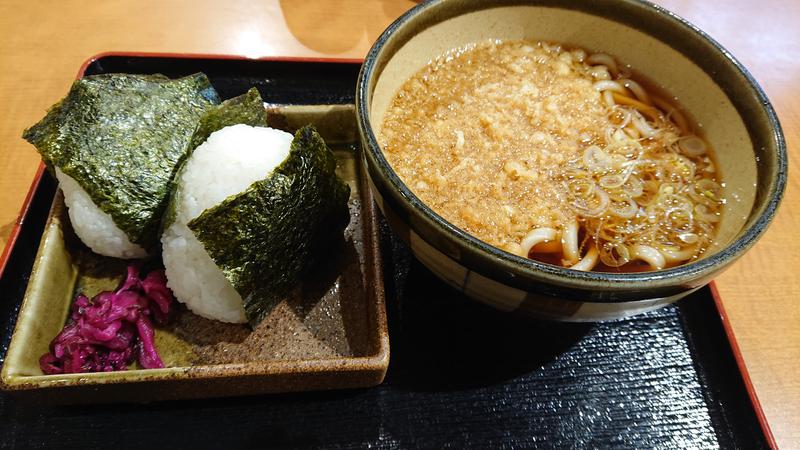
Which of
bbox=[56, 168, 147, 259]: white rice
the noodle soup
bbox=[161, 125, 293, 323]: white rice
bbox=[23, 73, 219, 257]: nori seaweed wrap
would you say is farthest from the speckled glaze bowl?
bbox=[56, 168, 147, 259]: white rice

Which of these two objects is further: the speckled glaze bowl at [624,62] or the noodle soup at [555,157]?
the noodle soup at [555,157]

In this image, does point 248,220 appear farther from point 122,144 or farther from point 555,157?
point 555,157

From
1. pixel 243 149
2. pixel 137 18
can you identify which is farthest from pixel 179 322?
pixel 137 18

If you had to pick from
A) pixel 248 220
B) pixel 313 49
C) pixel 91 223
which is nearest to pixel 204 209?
pixel 248 220

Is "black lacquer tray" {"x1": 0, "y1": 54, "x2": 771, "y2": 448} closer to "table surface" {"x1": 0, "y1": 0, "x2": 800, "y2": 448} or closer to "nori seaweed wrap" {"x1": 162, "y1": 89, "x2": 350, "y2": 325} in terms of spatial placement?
"table surface" {"x1": 0, "y1": 0, "x2": 800, "y2": 448}

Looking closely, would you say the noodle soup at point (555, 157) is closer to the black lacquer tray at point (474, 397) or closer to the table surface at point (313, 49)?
the black lacquer tray at point (474, 397)

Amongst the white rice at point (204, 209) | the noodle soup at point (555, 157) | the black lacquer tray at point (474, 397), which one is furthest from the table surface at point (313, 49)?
the white rice at point (204, 209)
